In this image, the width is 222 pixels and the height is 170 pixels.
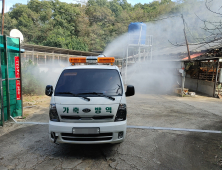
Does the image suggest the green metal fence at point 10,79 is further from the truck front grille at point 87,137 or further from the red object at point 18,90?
the truck front grille at point 87,137

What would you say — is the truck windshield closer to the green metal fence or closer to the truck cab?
the truck cab

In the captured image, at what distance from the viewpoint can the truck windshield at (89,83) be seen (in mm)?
3508

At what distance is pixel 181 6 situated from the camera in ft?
96.7

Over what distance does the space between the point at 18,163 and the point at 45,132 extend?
5.01ft

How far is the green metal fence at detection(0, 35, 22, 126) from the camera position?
5043mm

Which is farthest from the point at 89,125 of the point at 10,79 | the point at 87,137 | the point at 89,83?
the point at 10,79

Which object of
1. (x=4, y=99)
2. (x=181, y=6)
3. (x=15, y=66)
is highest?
(x=181, y=6)

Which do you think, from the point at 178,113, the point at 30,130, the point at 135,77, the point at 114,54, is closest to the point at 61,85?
the point at 30,130

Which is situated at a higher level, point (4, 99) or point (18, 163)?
point (4, 99)

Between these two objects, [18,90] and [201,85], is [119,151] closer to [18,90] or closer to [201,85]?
[18,90]

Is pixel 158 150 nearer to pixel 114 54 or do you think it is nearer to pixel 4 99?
pixel 4 99

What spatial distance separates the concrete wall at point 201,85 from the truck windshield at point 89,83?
10722 mm

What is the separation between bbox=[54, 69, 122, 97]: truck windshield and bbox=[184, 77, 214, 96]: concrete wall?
10722 mm

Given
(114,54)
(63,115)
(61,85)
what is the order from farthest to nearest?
(114,54) → (61,85) → (63,115)
